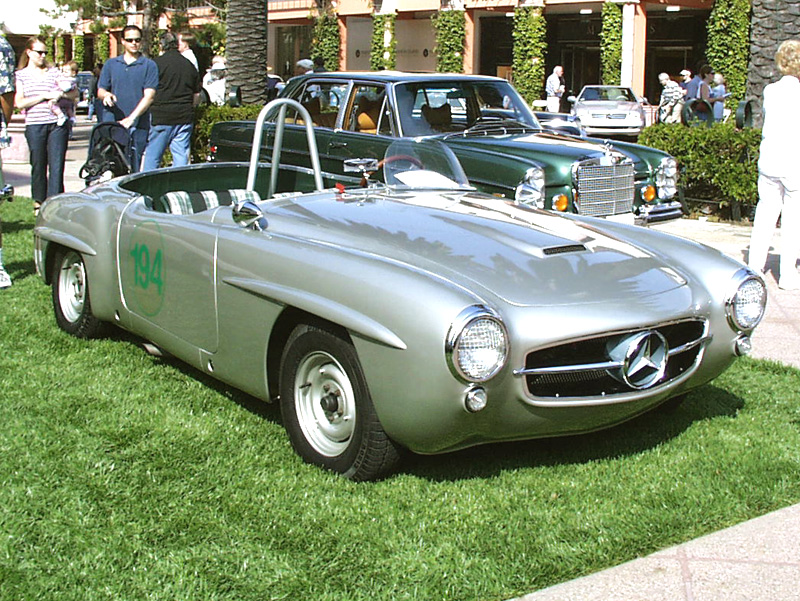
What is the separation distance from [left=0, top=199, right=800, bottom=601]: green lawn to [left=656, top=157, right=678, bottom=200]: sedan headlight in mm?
4678

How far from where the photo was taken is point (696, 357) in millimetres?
4426

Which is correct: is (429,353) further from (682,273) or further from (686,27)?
(686,27)

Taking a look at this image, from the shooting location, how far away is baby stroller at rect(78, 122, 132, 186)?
10344 millimetres

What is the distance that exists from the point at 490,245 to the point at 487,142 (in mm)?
4892

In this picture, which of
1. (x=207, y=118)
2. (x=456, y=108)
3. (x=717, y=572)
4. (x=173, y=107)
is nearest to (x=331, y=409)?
(x=717, y=572)

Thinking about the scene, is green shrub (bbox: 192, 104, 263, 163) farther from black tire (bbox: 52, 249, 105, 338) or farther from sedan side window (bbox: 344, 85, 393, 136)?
black tire (bbox: 52, 249, 105, 338)

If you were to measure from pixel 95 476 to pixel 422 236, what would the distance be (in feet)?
5.36

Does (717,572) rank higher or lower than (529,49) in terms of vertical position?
lower

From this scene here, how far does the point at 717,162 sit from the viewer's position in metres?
12.0

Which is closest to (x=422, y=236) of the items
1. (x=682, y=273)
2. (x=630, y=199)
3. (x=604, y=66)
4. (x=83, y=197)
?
(x=682, y=273)

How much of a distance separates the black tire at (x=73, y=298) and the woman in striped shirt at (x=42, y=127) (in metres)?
4.32

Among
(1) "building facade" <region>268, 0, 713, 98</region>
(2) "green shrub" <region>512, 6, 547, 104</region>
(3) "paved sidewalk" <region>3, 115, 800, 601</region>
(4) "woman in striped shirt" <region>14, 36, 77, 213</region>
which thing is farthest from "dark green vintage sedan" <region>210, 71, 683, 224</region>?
(2) "green shrub" <region>512, 6, 547, 104</region>

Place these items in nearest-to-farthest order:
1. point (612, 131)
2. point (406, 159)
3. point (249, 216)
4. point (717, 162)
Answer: point (249, 216) < point (406, 159) < point (717, 162) < point (612, 131)

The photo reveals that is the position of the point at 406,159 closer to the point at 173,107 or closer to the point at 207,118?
the point at 173,107
